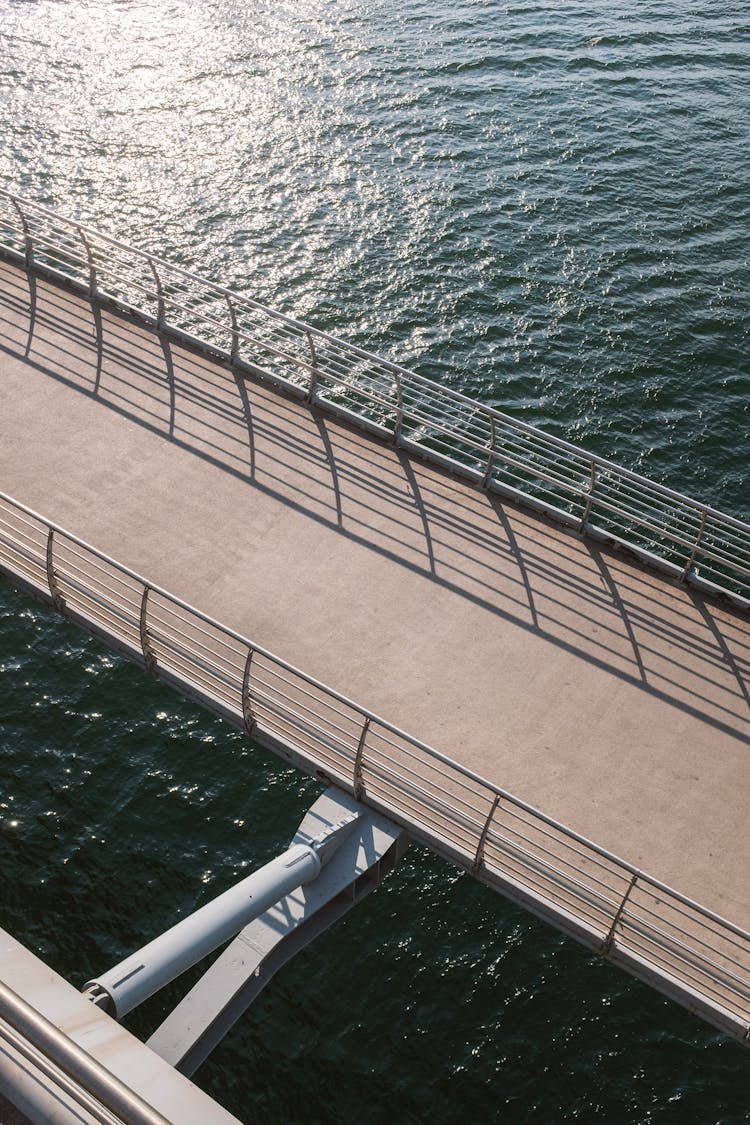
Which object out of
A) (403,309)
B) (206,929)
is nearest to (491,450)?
(206,929)

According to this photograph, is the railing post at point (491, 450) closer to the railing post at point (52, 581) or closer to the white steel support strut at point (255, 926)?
the white steel support strut at point (255, 926)

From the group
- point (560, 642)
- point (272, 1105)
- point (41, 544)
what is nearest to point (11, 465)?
point (41, 544)

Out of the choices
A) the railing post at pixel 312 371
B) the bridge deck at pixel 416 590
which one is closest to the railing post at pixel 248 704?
the bridge deck at pixel 416 590

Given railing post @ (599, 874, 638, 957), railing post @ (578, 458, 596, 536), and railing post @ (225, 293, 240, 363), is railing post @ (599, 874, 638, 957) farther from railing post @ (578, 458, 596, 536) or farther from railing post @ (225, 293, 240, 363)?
railing post @ (225, 293, 240, 363)

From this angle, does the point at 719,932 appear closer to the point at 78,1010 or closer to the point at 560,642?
the point at 560,642

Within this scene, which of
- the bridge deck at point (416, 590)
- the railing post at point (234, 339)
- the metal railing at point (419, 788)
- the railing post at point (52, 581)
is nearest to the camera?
the metal railing at point (419, 788)

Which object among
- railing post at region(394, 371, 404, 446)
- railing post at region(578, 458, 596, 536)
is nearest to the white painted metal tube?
railing post at region(578, 458, 596, 536)

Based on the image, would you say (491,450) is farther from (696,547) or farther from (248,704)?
(248,704)
